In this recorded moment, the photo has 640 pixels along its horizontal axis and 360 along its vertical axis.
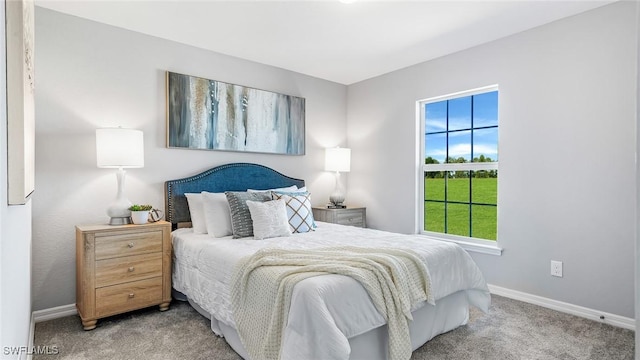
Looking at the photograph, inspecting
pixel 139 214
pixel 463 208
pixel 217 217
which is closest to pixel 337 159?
pixel 463 208

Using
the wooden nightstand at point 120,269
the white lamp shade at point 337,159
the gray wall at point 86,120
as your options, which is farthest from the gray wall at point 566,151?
the wooden nightstand at point 120,269

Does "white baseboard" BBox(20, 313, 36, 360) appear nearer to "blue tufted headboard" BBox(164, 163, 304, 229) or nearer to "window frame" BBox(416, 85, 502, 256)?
"blue tufted headboard" BBox(164, 163, 304, 229)

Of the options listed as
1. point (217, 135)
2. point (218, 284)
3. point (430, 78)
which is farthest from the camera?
point (430, 78)

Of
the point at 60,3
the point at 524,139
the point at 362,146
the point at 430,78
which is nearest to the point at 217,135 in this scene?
the point at 60,3

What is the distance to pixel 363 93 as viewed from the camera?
4.60m

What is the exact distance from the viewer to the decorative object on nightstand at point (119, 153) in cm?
265

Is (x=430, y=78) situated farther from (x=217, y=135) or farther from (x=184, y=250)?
(x=184, y=250)

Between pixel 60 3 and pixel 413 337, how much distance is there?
138 inches

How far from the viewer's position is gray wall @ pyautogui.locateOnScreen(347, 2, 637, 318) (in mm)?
2582

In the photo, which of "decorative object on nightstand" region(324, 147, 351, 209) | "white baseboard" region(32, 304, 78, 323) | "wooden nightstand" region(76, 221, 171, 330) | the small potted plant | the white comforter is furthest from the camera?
"decorative object on nightstand" region(324, 147, 351, 209)

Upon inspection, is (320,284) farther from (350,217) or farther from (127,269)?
(350,217)

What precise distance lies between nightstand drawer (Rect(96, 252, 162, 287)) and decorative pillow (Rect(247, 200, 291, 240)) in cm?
83

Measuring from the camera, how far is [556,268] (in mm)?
2906

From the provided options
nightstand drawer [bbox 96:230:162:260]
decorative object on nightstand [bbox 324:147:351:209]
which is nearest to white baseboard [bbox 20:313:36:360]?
nightstand drawer [bbox 96:230:162:260]
